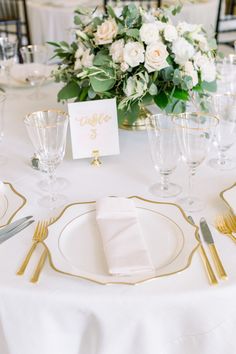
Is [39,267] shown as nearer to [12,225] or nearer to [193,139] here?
[12,225]

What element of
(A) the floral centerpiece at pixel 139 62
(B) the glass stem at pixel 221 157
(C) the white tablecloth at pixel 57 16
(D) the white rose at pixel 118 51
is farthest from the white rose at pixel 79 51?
(C) the white tablecloth at pixel 57 16

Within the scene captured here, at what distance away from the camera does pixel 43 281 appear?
2.67ft

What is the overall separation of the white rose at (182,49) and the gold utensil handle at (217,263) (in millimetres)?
566

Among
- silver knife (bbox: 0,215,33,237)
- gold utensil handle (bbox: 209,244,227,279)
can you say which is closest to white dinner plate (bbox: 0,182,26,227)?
silver knife (bbox: 0,215,33,237)

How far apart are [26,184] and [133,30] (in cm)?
50

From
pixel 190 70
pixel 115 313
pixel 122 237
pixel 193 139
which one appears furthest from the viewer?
pixel 190 70

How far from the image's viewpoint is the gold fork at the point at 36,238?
2.76 ft

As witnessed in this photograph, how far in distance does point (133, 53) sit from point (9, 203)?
503mm

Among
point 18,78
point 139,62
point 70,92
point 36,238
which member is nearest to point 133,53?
point 139,62

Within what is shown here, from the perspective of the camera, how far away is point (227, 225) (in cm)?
95

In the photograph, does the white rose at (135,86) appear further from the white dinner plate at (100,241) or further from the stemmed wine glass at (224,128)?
the white dinner plate at (100,241)

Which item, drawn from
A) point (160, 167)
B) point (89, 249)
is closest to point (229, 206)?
point (160, 167)

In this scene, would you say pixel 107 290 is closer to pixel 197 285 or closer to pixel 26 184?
pixel 197 285

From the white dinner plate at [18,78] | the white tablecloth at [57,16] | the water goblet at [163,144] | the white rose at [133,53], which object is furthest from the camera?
the white tablecloth at [57,16]
